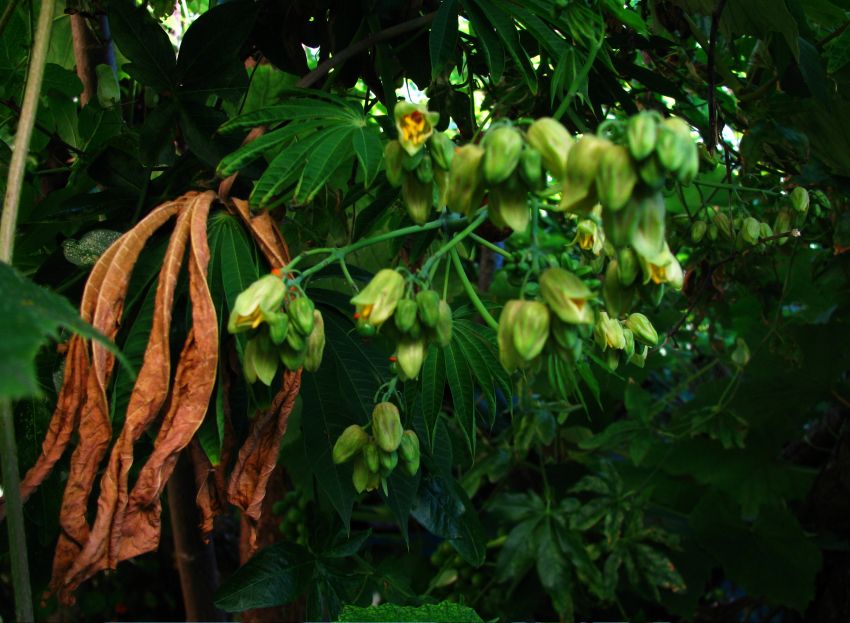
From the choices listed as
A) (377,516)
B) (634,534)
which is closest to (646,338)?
(634,534)

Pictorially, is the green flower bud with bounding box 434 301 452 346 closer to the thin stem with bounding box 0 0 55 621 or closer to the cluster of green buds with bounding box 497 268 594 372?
the cluster of green buds with bounding box 497 268 594 372

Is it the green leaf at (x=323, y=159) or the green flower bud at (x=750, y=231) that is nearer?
the green leaf at (x=323, y=159)

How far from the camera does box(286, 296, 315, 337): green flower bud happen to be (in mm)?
603

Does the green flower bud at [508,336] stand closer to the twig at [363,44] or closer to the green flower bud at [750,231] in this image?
the twig at [363,44]

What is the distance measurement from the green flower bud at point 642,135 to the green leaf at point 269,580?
25.7 inches

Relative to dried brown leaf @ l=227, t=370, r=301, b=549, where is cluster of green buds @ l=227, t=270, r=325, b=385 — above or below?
above

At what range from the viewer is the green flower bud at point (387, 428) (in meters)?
0.70

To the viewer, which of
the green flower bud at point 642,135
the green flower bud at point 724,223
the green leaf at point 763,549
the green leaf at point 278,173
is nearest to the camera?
the green flower bud at point 642,135

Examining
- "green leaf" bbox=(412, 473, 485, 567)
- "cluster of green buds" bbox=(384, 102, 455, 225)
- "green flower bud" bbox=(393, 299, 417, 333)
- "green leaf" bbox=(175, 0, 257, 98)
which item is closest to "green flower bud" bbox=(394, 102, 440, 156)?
Answer: "cluster of green buds" bbox=(384, 102, 455, 225)

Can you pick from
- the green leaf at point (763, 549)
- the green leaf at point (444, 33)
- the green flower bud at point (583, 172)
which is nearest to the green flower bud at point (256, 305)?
the green flower bud at point (583, 172)

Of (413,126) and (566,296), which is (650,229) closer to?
(566,296)

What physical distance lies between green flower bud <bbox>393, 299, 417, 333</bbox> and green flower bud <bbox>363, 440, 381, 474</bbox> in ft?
0.50

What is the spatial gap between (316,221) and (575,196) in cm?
49

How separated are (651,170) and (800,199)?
1.97 feet
